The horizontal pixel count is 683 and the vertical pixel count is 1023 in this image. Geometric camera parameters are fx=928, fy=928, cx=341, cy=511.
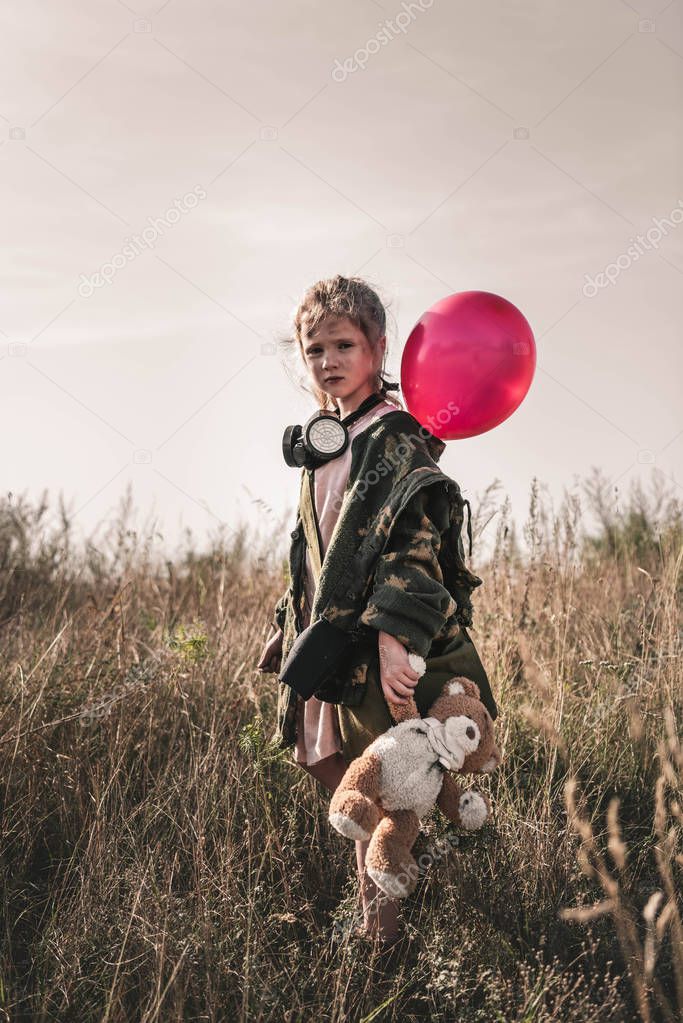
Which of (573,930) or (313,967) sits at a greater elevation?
(573,930)

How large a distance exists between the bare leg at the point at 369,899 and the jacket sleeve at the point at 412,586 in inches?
20.3

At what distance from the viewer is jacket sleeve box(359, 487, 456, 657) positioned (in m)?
2.21

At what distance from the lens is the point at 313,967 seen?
2418 mm

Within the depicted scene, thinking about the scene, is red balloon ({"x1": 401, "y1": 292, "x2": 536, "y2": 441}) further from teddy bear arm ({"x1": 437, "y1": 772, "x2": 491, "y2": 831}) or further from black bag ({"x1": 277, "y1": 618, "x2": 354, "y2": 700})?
teddy bear arm ({"x1": 437, "y1": 772, "x2": 491, "y2": 831})

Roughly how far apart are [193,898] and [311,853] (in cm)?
43

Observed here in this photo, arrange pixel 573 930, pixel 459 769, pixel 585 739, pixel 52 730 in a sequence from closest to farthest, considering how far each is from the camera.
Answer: pixel 459 769, pixel 573 930, pixel 52 730, pixel 585 739

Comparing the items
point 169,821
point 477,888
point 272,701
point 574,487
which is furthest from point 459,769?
point 574,487

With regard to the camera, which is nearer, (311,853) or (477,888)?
(477,888)

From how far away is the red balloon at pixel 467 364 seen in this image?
2.39 metres

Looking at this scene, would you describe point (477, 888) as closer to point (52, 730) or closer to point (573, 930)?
point (573, 930)

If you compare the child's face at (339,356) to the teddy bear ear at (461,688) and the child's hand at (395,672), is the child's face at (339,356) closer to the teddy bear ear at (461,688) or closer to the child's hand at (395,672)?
the child's hand at (395,672)

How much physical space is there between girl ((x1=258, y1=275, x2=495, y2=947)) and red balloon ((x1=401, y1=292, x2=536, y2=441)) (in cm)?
9

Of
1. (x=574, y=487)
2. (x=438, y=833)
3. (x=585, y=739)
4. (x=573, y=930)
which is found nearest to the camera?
(x=573, y=930)

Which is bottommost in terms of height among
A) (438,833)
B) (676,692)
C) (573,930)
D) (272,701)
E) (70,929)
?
(70,929)
